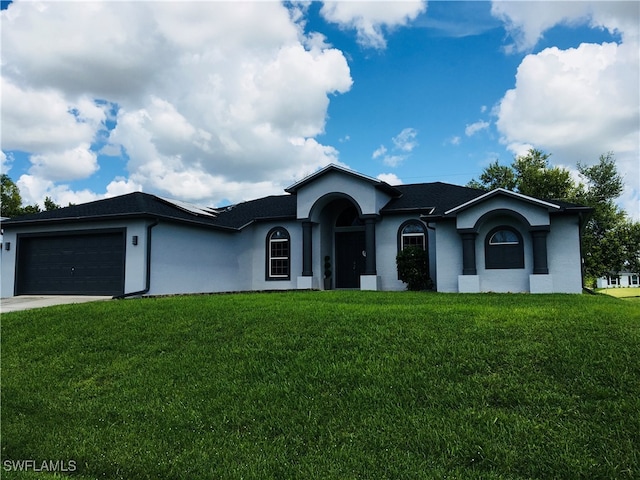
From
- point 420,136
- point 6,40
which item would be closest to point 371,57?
point 420,136

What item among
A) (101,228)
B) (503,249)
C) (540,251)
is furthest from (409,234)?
(101,228)

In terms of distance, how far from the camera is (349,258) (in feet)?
62.8

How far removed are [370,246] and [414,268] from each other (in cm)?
201

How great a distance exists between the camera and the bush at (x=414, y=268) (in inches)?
630

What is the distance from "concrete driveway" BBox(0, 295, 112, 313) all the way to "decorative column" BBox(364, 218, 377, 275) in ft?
30.5

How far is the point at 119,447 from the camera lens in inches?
173

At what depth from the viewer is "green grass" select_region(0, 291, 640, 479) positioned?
3846 millimetres

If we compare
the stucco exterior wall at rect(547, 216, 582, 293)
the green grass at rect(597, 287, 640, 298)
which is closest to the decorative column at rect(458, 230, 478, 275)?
the stucco exterior wall at rect(547, 216, 582, 293)

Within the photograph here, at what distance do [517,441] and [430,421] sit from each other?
2.58 ft

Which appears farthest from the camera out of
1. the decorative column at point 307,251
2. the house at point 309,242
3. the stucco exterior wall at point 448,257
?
the decorative column at point 307,251

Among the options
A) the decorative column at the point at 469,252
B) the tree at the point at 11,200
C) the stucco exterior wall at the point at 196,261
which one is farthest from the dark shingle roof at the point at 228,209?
the tree at the point at 11,200

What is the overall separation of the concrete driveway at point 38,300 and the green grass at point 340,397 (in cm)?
549

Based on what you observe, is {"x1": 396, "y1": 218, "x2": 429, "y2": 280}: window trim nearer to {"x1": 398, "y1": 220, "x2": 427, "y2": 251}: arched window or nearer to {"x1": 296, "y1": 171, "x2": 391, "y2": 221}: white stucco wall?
{"x1": 398, "y1": 220, "x2": 427, "y2": 251}: arched window

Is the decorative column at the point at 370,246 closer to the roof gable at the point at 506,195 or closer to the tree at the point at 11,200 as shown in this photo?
the roof gable at the point at 506,195
